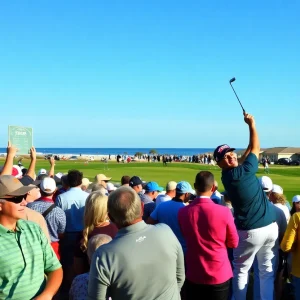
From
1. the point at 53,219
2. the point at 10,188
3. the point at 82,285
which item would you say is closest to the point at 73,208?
the point at 53,219

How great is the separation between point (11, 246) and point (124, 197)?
970mm

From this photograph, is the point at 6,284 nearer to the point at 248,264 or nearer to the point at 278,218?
the point at 248,264

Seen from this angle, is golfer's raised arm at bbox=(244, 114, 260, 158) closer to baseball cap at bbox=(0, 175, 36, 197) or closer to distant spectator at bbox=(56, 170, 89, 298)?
baseball cap at bbox=(0, 175, 36, 197)

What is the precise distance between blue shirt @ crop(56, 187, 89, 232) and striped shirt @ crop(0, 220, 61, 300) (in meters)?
3.52

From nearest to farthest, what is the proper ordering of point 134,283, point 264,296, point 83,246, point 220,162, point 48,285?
point 134,283 < point 48,285 < point 83,246 < point 220,162 < point 264,296

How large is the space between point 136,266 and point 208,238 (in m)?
1.93

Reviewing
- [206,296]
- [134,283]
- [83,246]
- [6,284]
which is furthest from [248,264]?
[6,284]

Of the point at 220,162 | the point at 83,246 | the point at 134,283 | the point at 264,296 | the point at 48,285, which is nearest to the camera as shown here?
the point at 134,283

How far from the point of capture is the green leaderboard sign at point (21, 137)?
8.04 m

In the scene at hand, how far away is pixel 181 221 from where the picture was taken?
5133 millimetres

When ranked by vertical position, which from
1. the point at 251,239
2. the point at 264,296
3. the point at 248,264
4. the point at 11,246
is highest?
the point at 11,246

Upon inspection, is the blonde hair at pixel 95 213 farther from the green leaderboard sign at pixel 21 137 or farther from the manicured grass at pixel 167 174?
the manicured grass at pixel 167 174

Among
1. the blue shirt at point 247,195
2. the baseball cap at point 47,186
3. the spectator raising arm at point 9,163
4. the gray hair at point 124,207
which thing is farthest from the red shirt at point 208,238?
the baseball cap at point 47,186

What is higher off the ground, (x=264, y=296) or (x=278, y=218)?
(x=278, y=218)
